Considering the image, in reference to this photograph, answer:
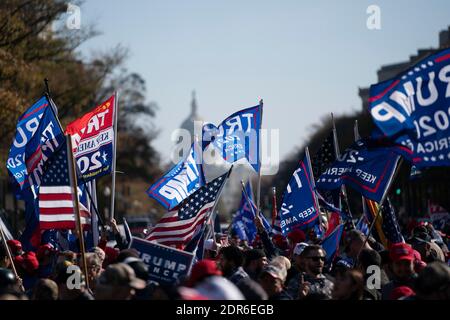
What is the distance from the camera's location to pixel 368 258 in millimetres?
9664

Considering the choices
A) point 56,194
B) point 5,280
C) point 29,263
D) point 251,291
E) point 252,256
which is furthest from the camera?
point 29,263

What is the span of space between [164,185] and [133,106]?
5797 cm

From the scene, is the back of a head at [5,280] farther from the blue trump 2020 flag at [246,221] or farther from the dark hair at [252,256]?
the blue trump 2020 flag at [246,221]

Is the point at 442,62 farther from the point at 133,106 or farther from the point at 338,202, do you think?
the point at 133,106

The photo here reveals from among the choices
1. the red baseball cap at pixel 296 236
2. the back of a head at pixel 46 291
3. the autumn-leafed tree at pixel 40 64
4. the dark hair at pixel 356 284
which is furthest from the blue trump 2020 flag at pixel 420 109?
the autumn-leafed tree at pixel 40 64

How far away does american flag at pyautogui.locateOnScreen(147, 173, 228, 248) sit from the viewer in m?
11.0

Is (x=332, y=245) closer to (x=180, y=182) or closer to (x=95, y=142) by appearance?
(x=180, y=182)

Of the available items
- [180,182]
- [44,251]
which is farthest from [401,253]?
[180,182]

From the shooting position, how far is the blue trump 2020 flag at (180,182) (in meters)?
14.4

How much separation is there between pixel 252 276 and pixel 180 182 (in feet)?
16.0

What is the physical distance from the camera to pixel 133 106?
236 ft

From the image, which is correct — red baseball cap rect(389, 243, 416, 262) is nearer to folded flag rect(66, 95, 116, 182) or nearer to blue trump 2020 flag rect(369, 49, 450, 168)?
blue trump 2020 flag rect(369, 49, 450, 168)

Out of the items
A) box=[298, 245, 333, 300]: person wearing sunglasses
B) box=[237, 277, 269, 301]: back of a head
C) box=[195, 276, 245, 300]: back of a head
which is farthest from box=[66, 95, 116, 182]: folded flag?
box=[195, 276, 245, 300]: back of a head
